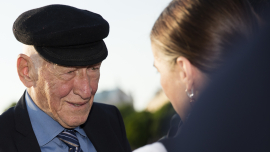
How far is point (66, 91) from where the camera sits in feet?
9.64

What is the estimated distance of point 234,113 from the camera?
1166mm

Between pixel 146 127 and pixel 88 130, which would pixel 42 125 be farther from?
pixel 146 127

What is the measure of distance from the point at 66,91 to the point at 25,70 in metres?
0.47

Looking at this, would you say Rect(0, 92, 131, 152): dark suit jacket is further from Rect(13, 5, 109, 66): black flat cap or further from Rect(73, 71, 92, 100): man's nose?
Rect(13, 5, 109, 66): black flat cap

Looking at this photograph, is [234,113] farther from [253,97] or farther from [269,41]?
[269,41]

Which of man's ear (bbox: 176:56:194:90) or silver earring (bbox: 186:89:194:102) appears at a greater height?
man's ear (bbox: 176:56:194:90)

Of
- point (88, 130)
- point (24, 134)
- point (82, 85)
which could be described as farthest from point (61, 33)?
point (88, 130)

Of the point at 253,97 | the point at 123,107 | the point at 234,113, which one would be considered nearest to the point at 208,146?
the point at 234,113

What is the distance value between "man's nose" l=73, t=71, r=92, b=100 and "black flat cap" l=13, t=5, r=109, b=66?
0.17m

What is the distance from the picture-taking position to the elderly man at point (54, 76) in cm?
278

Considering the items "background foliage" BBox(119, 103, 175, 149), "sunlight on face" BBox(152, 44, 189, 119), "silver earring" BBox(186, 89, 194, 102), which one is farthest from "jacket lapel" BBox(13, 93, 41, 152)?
"background foliage" BBox(119, 103, 175, 149)

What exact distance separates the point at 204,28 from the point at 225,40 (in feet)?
0.44

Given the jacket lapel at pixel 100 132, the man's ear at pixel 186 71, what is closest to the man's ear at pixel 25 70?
the jacket lapel at pixel 100 132

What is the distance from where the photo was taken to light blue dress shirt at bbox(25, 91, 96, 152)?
2953mm
